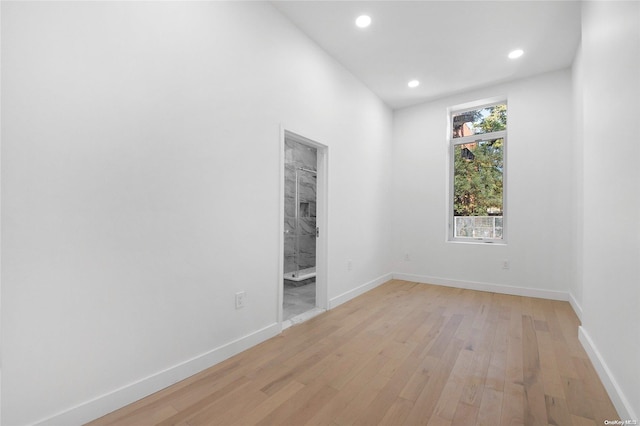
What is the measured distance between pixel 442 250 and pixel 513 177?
1.42 m

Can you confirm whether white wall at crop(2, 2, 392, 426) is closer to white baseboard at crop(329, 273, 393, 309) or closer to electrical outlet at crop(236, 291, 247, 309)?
electrical outlet at crop(236, 291, 247, 309)

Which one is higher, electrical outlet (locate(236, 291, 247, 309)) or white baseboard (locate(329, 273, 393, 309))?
electrical outlet (locate(236, 291, 247, 309))

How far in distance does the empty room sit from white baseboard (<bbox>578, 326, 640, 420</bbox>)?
0.03m

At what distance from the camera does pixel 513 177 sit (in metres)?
3.91

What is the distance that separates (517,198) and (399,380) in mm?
3265

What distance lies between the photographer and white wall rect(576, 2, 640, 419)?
1.37 meters

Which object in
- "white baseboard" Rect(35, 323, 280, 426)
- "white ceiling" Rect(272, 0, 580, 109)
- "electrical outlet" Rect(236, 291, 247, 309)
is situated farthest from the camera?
"white ceiling" Rect(272, 0, 580, 109)

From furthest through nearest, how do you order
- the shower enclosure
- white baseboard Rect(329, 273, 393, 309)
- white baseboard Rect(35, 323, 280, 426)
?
the shower enclosure
white baseboard Rect(329, 273, 393, 309)
white baseboard Rect(35, 323, 280, 426)

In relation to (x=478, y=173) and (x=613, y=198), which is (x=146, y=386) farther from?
(x=478, y=173)

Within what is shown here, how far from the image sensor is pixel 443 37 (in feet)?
9.74

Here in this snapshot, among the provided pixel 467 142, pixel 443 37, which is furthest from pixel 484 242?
pixel 443 37

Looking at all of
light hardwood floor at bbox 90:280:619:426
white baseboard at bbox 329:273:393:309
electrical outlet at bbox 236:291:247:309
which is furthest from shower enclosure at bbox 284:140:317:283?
electrical outlet at bbox 236:291:247:309

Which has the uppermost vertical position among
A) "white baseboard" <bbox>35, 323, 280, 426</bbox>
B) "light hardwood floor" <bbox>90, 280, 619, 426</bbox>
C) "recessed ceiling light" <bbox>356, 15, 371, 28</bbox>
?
"recessed ceiling light" <bbox>356, 15, 371, 28</bbox>

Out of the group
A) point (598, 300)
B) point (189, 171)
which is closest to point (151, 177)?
point (189, 171)
